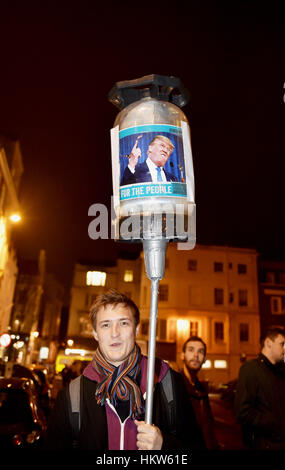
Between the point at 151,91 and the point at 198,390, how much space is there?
4.49 meters

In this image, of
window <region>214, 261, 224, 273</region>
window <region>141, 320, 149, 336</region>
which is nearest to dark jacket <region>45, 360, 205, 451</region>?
window <region>141, 320, 149, 336</region>

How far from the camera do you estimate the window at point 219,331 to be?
48500 mm

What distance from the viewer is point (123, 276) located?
53.8m

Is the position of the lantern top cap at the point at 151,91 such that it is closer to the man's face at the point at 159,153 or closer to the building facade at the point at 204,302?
the man's face at the point at 159,153


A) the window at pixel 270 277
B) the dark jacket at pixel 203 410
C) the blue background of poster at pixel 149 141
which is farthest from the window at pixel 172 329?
the blue background of poster at pixel 149 141

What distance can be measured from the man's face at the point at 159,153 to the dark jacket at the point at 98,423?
1.56 metres

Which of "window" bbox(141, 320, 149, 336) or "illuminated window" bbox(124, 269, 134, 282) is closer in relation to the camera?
"window" bbox(141, 320, 149, 336)

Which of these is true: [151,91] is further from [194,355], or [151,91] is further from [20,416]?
[20,416]

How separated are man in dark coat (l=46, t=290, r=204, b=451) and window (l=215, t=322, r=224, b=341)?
48.3 meters

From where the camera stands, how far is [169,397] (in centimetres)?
261

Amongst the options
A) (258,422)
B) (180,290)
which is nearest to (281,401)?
(258,422)

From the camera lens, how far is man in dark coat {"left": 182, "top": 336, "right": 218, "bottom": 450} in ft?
16.8

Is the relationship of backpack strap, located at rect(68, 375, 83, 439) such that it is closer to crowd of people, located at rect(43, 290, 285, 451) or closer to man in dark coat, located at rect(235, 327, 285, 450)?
crowd of people, located at rect(43, 290, 285, 451)

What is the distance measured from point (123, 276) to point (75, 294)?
Answer: 7.42m
